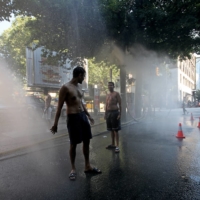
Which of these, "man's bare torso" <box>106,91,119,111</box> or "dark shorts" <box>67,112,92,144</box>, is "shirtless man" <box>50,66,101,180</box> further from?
"man's bare torso" <box>106,91,119,111</box>

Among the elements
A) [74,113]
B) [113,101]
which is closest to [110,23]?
[113,101]

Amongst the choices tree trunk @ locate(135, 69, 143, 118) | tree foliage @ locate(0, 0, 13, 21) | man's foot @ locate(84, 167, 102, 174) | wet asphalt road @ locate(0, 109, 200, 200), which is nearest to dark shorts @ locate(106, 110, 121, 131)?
wet asphalt road @ locate(0, 109, 200, 200)

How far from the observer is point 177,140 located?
580cm

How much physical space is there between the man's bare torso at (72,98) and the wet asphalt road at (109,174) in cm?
104

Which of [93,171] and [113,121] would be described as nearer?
[93,171]

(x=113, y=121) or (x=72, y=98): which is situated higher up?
(x=72, y=98)

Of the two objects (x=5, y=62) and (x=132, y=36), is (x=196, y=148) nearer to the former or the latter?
(x=132, y=36)

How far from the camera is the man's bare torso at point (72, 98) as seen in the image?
122 inches

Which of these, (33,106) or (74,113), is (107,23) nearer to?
(33,106)

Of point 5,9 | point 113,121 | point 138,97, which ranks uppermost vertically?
point 5,9

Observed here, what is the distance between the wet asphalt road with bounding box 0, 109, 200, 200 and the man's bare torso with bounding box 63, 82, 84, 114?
104 centimetres

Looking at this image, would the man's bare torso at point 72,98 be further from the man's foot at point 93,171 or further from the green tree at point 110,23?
the green tree at point 110,23

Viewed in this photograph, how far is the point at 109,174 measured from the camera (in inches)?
127

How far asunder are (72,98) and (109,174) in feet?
4.37
